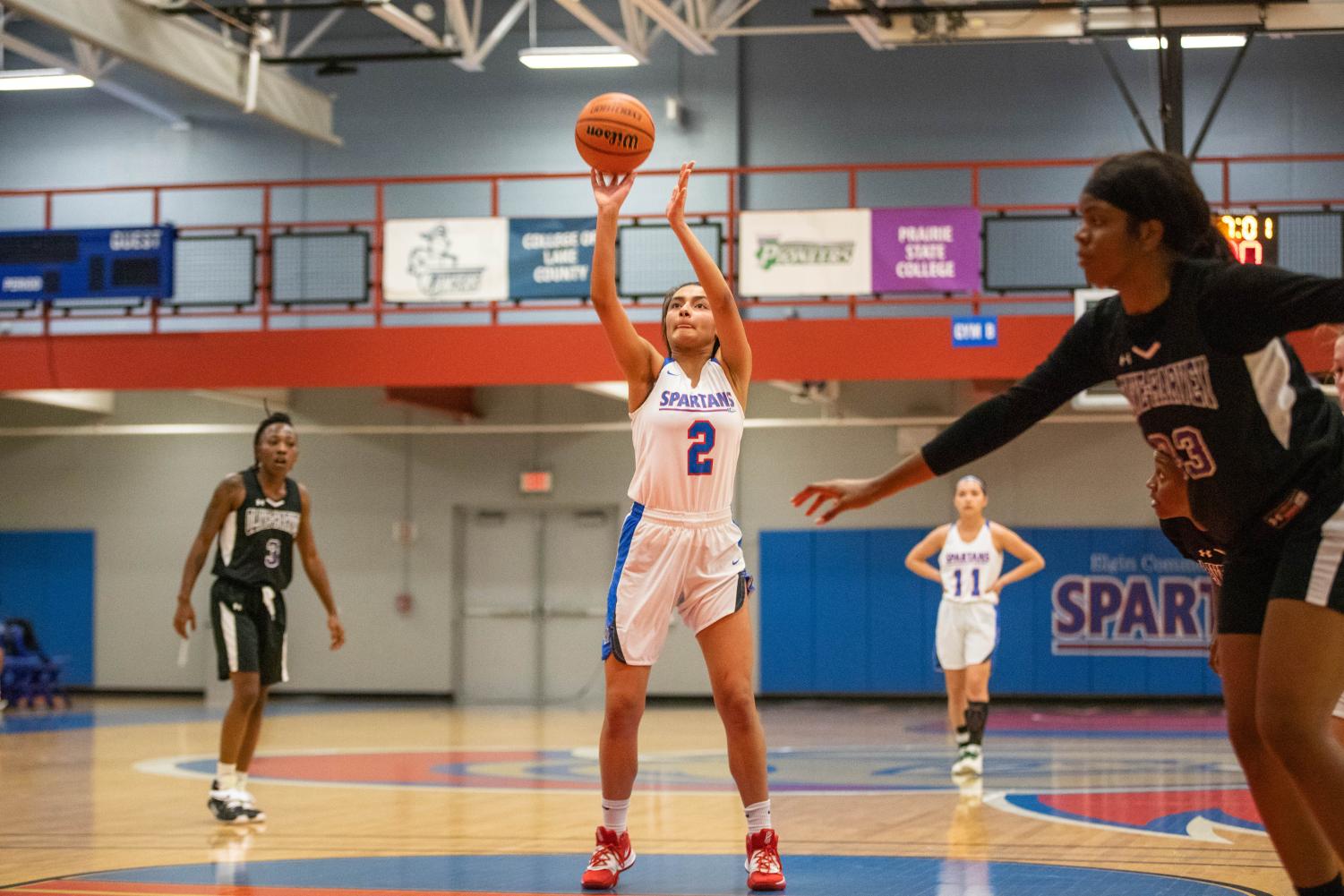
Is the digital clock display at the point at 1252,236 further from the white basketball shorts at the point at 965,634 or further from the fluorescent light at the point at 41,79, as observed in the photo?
the fluorescent light at the point at 41,79

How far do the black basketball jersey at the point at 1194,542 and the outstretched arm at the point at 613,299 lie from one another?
6.52 ft

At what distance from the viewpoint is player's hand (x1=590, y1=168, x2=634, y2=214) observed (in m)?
5.45

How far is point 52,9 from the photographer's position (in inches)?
620

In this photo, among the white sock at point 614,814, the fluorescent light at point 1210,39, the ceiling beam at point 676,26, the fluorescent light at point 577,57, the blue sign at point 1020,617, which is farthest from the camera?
the blue sign at point 1020,617

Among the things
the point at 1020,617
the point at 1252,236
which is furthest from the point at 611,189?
the point at 1020,617

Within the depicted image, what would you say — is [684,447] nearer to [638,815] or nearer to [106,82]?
[638,815]

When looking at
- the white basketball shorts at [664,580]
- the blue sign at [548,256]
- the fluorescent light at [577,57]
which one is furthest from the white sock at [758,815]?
the fluorescent light at [577,57]

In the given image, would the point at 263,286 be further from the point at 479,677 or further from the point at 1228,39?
the point at 1228,39

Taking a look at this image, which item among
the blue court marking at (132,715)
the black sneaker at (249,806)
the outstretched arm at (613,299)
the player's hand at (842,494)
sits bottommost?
the blue court marking at (132,715)

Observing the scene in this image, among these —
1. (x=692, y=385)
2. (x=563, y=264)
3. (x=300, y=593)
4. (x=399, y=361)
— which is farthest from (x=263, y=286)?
(x=692, y=385)

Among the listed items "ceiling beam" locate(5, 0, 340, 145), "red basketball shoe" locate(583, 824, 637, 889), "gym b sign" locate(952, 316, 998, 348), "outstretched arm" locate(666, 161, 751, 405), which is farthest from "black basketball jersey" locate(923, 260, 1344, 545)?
"ceiling beam" locate(5, 0, 340, 145)

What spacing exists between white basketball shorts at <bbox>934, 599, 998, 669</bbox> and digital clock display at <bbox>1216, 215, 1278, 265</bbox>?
3.40 meters

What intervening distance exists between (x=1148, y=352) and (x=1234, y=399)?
0.23 meters

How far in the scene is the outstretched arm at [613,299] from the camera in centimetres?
543
